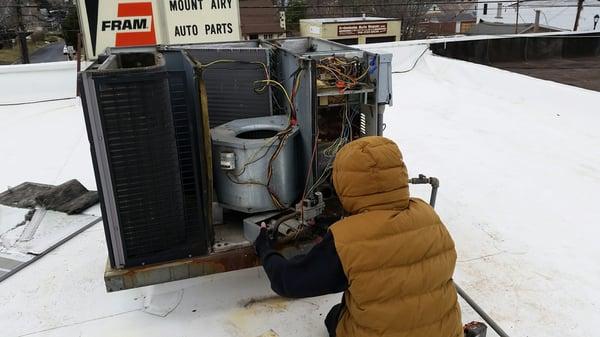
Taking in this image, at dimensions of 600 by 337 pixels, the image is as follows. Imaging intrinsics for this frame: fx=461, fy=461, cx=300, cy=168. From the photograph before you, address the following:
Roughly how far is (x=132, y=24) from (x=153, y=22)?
0.93 ft

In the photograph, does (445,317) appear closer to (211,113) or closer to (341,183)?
(341,183)

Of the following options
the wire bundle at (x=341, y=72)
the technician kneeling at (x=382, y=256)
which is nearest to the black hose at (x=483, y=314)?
the technician kneeling at (x=382, y=256)

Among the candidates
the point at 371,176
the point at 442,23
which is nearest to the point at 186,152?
the point at 371,176

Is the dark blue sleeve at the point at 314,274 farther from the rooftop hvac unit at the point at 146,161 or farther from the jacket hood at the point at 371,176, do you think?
the rooftop hvac unit at the point at 146,161

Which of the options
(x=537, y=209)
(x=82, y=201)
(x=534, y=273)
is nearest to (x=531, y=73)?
(x=537, y=209)

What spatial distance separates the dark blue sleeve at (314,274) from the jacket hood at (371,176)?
16cm

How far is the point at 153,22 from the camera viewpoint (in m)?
6.48

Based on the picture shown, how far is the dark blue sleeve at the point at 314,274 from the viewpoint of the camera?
1479 millimetres

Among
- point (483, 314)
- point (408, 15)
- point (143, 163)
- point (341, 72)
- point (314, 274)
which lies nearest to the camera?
point (314, 274)

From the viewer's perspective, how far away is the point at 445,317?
156cm

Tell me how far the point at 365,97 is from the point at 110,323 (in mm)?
1661

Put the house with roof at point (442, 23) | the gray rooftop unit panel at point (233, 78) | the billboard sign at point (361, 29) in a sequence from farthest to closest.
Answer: the house with roof at point (442, 23) → the billboard sign at point (361, 29) → the gray rooftop unit panel at point (233, 78)

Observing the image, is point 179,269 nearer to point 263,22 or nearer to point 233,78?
point 233,78

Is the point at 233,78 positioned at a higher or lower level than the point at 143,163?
higher
